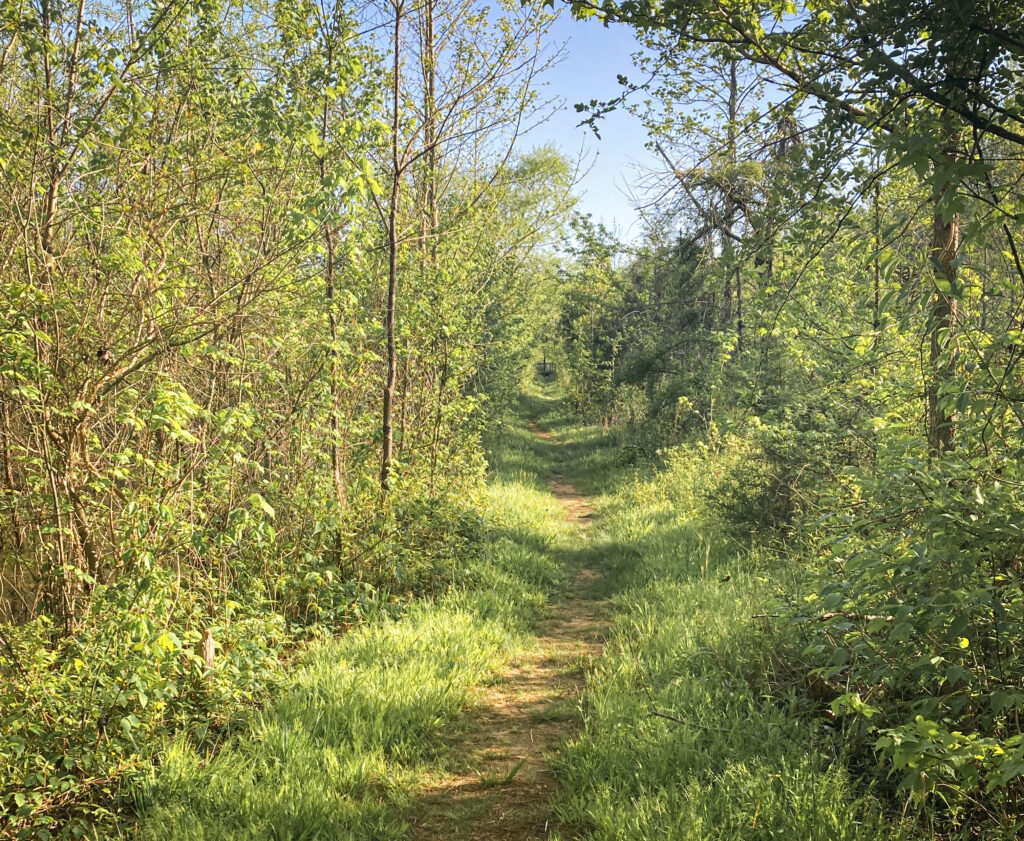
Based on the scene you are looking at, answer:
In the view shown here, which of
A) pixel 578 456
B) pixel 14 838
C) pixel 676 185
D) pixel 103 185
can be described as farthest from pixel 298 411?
pixel 578 456

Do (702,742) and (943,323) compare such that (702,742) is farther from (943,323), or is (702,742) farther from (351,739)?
(943,323)

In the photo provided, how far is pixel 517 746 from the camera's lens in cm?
419

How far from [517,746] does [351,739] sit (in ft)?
3.73

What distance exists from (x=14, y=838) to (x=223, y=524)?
2538 millimetres

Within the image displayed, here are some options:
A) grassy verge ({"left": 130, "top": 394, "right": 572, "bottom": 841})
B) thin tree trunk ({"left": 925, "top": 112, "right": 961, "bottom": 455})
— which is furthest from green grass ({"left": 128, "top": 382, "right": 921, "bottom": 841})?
thin tree trunk ({"left": 925, "top": 112, "right": 961, "bottom": 455})

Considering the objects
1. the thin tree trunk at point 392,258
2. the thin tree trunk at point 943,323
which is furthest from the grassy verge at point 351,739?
the thin tree trunk at point 943,323

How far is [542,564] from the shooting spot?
780 cm

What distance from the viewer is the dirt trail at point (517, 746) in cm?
345

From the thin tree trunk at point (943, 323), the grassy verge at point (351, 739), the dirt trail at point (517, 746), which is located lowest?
the dirt trail at point (517, 746)

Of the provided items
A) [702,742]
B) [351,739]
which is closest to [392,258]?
[351,739]

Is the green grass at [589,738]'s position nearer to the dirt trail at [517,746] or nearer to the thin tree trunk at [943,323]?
the dirt trail at [517,746]

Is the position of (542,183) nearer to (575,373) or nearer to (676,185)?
(575,373)

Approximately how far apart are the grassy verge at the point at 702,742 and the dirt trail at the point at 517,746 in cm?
21

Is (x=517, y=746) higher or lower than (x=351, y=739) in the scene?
lower
